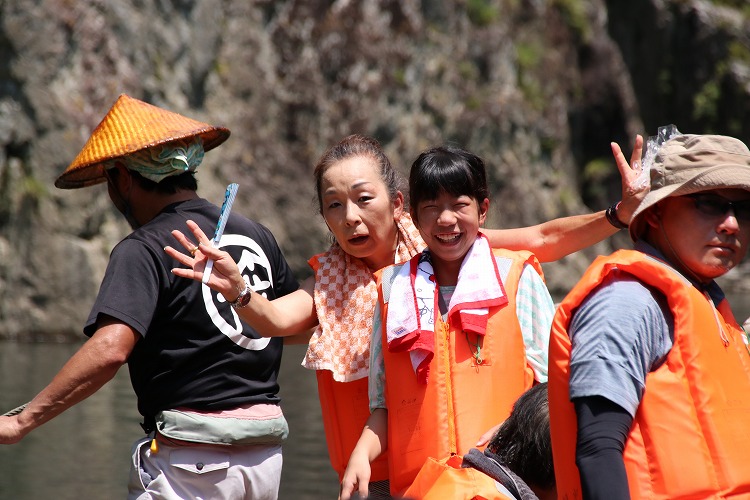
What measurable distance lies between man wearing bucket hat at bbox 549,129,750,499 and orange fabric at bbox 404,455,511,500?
0.63ft

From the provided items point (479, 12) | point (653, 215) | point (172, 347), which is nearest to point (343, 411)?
point (172, 347)

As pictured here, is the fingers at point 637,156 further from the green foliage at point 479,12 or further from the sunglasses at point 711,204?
the green foliage at point 479,12

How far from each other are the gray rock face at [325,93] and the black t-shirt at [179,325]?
10511 millimetres

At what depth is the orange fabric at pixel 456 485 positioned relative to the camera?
220cm

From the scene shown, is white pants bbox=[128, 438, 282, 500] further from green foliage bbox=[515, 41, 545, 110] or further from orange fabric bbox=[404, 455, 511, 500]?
green foliage bbox=[515, 41, 545, 110]

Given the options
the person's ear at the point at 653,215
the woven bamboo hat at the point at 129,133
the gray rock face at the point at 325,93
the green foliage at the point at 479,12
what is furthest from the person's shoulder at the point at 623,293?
the green foliage at the point at 479,12

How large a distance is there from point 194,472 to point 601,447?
1.37m

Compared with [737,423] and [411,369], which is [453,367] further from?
[737,423]

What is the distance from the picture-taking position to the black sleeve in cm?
182

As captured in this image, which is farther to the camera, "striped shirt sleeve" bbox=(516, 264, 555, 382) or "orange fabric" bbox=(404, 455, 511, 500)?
"striped shirt sleeve" bbox=(516, 264, 555, 382)

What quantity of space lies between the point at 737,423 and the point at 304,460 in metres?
5.81

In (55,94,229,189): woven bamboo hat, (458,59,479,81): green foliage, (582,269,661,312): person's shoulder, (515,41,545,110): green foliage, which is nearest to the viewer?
(582,269,661,312): person's shoulder

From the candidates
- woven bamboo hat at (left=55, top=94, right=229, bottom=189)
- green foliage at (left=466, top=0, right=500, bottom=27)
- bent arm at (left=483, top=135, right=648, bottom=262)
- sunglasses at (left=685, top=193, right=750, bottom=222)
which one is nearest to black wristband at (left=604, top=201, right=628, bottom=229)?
bent arm at (left=483, top=135, right=648, bottom=262)

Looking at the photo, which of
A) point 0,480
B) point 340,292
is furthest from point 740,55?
point 340,292
